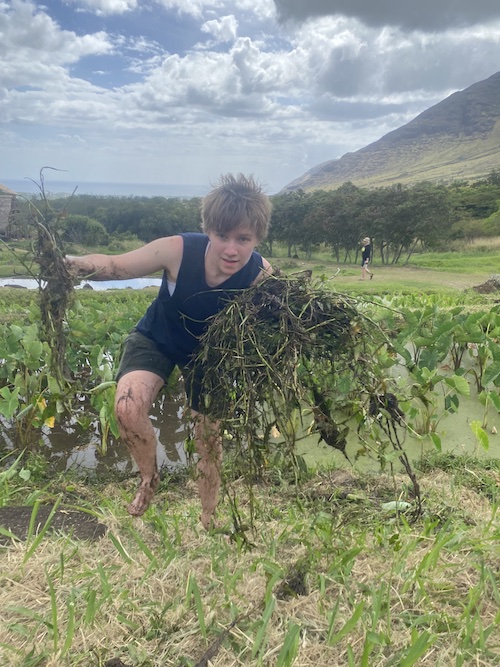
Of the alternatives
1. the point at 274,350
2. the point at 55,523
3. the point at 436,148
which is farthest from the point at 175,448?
the point at 436,148

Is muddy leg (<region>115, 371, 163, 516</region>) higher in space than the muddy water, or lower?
higher

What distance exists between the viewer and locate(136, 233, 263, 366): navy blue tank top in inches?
88.9

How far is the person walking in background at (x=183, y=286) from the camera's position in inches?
85.7

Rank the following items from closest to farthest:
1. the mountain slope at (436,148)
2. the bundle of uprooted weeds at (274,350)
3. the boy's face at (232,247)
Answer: the bundle of uprooted weeds at (274,350) → the boy's face at (232,247) → the mountain slope at (436,148)

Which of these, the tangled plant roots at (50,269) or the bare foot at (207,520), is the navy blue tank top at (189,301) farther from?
the bare foot at (207,520)

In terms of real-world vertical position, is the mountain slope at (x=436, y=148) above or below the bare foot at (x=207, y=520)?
above

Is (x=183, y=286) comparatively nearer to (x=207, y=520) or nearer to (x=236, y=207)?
(x=236, y=207)

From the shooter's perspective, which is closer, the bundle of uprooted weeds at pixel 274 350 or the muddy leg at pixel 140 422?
the bundle of uprooted weeds at pixel 274 350

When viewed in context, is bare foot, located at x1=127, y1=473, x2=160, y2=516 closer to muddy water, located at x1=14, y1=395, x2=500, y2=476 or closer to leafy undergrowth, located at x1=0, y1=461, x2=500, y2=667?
leafy undergrowth, located at x1=0, y1=461, x2=500, y2=667

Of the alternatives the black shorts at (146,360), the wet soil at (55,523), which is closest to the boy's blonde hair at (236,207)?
the black shorts at (146,360)

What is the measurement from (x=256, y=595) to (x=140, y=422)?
86cm

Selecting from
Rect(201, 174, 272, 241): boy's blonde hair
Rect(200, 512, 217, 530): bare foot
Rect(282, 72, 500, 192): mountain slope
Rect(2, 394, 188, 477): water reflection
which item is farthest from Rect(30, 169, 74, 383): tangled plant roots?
Rect(282, 72, 500, 192): mountain slope

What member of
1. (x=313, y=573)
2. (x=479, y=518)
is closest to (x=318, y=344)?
(x=313, y=573)

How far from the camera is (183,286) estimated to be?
226 cm
